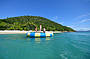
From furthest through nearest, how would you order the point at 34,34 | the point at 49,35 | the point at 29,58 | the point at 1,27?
the point at 1,27 < the point at 49,35 < the point at 34,34 < the point at 29,58

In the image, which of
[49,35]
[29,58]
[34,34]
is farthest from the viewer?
[49,35]

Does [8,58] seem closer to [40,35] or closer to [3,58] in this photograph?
[3,58]

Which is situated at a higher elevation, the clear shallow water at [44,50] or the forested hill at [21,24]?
the forested hill at [21,24]

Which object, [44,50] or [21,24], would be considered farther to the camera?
[21,24]

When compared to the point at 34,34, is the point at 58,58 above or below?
below

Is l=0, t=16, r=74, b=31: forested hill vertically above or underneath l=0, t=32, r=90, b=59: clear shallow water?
above

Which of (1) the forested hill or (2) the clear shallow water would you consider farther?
(1) the forested hill

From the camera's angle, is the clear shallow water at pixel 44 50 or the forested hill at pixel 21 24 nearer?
the clear shallow water at pixel 44 50

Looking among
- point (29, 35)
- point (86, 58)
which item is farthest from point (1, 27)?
point (86, 58)

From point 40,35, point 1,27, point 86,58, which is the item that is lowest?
point 86,58

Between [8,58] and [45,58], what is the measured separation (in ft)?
7.41

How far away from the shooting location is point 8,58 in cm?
378

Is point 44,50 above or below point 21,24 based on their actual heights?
below

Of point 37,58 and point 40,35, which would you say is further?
point 40,35
